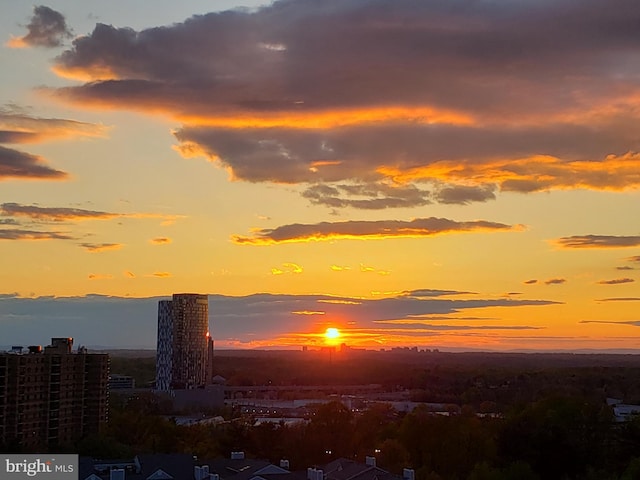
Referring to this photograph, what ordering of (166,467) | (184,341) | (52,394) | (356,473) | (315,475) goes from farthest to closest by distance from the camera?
(184,341)
(52,394)
(166,467)
(356,473)
(315,475)

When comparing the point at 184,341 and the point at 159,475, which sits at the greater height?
A: the point at 184,341

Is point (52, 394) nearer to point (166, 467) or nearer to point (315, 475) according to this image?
point (166, 467)

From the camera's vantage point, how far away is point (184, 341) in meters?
187

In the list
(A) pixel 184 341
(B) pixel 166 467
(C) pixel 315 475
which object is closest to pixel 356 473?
(C) pixel 315 475

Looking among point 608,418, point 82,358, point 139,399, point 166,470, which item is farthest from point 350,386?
point 166,470

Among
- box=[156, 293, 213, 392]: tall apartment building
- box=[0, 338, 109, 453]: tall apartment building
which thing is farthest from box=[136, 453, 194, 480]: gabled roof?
box=[156, 293, 213, 392]: tall apartment building

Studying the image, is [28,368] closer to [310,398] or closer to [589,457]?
[589,457]

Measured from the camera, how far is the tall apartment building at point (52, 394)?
217 ft

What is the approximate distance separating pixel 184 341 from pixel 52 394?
11654cm

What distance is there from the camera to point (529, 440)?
4634 centimetres

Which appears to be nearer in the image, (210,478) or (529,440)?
(210,478)

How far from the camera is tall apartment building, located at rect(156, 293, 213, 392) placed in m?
183

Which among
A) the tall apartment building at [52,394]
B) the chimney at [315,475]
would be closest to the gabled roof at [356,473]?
the chimney at [315,475]

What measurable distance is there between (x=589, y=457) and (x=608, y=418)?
230 inches
